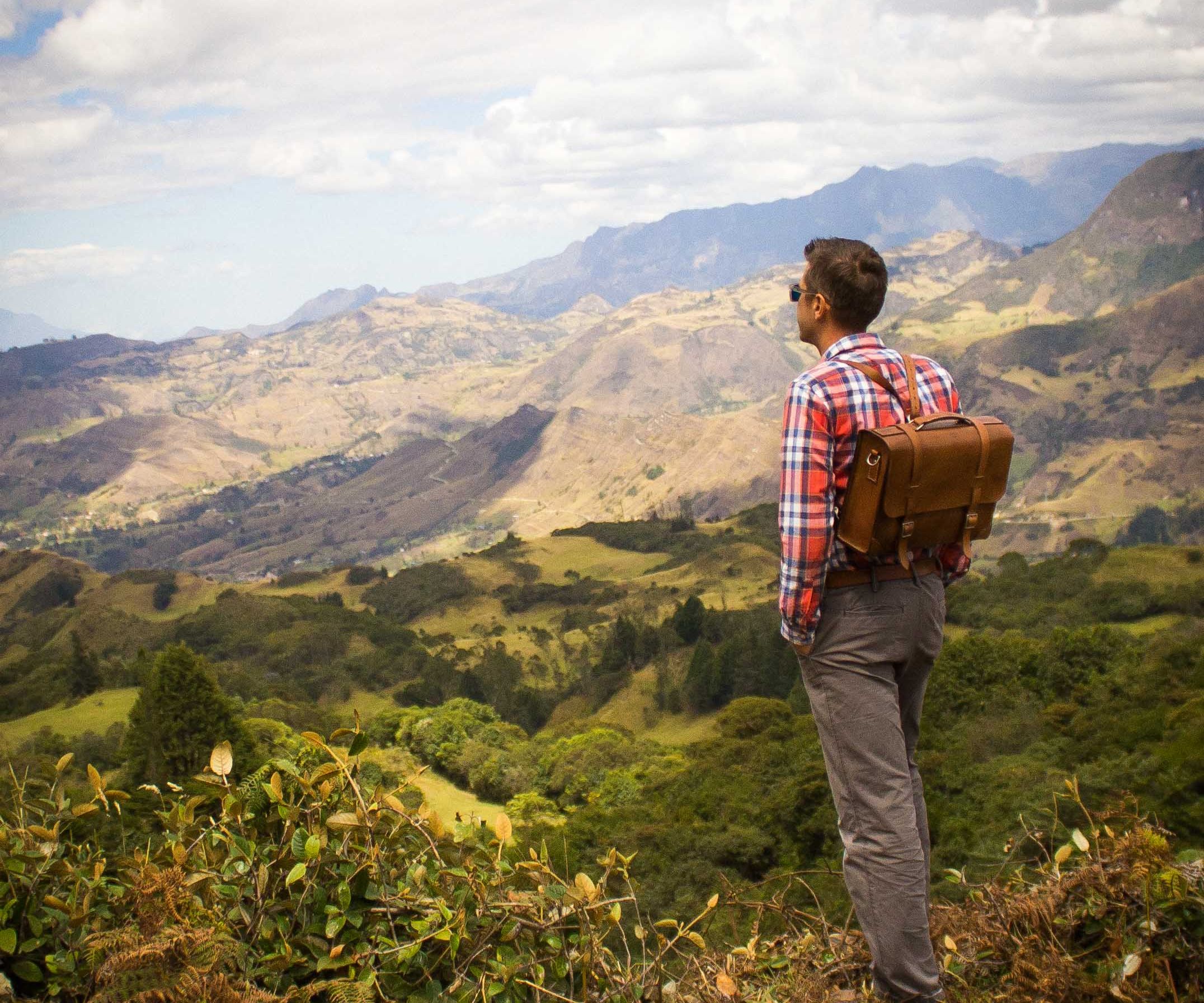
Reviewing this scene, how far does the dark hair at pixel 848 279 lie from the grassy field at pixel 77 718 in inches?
2158

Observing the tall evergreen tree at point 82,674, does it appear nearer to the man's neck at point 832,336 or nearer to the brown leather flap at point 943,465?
the man's neck at point 832,336

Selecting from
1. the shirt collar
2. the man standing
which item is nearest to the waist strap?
the man standing

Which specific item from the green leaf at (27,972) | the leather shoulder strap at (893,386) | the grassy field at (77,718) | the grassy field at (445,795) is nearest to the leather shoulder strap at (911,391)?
the leather shoulder strap at (893,386)

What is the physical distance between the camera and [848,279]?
375 centimetres

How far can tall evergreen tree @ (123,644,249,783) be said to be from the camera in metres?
28.3

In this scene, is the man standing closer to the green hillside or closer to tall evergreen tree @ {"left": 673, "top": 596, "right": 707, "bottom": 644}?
the green hillside

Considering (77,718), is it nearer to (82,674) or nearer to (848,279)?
(82,674)

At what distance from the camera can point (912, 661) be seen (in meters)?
3.71

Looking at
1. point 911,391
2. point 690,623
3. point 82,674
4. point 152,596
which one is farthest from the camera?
A: point 152,596

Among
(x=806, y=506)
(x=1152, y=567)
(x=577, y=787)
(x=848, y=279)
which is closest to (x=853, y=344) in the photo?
(x=848, y=279)

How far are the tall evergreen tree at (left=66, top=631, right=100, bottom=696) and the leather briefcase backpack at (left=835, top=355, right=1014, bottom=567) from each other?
7119cm

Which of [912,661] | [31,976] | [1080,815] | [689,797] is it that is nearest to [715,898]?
[912,661]

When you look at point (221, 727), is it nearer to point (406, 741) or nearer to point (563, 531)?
point (406, 741)

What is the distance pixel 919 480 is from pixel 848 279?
90 cm
